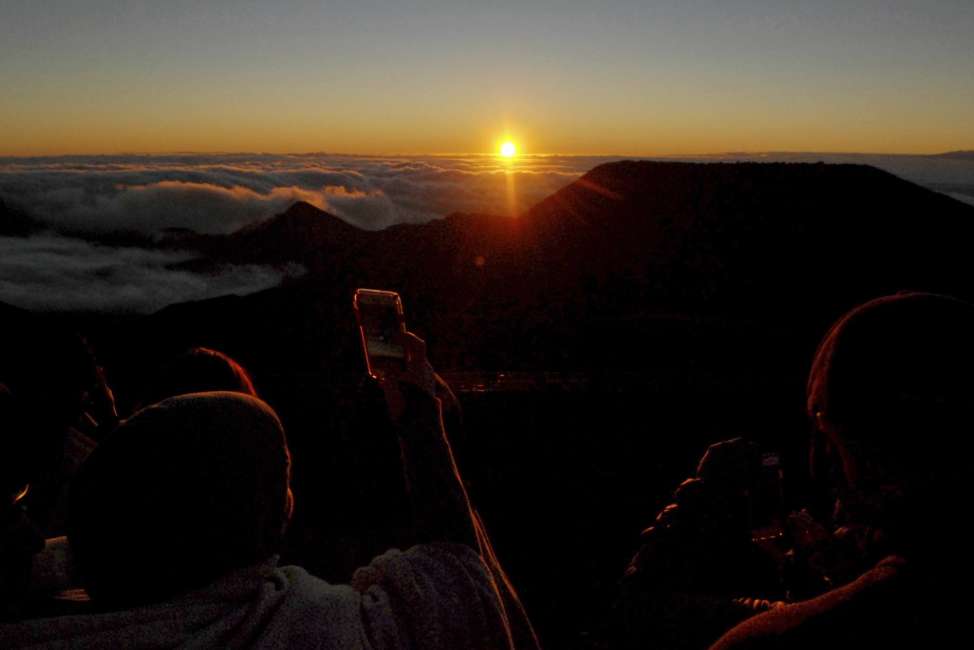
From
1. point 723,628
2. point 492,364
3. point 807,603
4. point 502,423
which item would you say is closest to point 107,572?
point 807,603

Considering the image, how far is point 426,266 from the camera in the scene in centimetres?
2328

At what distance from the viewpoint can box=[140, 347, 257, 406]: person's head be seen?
201cm

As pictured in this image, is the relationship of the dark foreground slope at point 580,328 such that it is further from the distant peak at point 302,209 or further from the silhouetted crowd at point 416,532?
the silhouetted crowd at point 416,532

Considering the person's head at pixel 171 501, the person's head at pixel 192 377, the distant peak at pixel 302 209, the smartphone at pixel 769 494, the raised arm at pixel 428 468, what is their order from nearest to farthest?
the person's head at pixel 171 501 < the raised arm at pixel 428 468 < the smartphone at pixel 769 494 < the person's head at pixel 192 377 < the distant peak at pixel 302 209

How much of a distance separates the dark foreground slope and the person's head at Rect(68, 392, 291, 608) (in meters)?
3.42

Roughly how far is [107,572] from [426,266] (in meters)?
22.4

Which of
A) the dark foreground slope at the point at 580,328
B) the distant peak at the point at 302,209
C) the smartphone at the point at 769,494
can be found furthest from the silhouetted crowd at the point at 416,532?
the distant peak at the point at 302,209

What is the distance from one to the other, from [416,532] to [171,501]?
458 millimetres

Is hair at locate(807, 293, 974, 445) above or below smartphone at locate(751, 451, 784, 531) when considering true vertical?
above

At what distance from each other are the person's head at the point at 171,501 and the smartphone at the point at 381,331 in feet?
1.15

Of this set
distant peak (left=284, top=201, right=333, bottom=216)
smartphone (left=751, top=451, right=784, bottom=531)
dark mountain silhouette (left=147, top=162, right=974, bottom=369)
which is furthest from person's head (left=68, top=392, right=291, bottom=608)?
distant peak (left=284, top=201, right=333, bottom=216)

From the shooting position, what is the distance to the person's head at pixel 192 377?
2.01 meters

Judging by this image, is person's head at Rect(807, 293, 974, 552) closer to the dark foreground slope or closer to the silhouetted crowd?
the silhouetted crowd

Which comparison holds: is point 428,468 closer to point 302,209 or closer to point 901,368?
point 901,368
